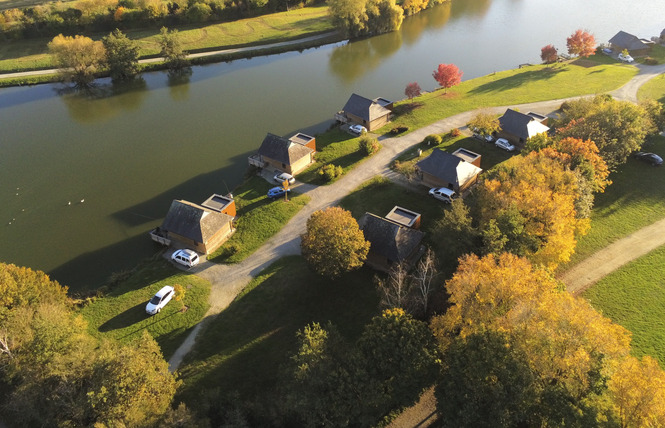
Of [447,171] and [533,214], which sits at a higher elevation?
[533,214]

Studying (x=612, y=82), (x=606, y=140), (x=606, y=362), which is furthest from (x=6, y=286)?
(x=612, y=82)

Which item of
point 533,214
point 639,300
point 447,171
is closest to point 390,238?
point 533,214

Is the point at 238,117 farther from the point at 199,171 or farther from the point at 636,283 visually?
the point at 636,283

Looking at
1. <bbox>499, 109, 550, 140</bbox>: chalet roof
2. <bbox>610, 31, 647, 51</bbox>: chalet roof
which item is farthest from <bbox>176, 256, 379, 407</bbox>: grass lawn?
<bbox>610, 31, 647, 51</bbox>: chalet roof

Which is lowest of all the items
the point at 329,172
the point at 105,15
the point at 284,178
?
the point at 284,178

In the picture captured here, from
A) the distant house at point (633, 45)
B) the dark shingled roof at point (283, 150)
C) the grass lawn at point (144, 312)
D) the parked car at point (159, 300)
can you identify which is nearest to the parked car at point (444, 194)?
the dark shingled roof at point (283, 150)

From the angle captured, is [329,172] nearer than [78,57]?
Yes

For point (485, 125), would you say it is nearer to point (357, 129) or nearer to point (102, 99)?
point (357, 129)

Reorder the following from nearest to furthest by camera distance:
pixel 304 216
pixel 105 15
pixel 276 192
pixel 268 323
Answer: pixel 268 323
pixel 304 216
pixel 276 192
pixel 105 15
